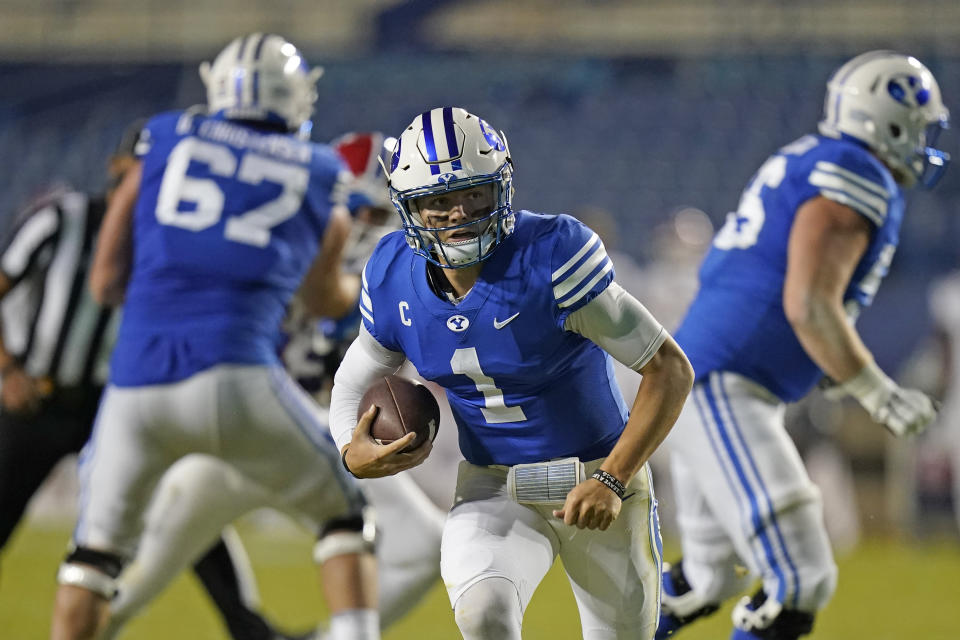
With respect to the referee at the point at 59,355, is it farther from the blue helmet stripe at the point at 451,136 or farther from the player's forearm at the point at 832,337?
the player's forearm at the point at 832,337

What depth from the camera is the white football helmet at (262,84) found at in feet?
12.9

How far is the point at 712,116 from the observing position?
13430mm

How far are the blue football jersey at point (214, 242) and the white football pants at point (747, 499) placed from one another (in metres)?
1.21

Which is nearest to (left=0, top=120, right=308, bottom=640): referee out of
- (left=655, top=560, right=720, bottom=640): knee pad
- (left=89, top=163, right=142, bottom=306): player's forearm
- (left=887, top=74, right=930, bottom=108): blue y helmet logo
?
(left=89, top=163, right=142, bottom=306): player's forearm

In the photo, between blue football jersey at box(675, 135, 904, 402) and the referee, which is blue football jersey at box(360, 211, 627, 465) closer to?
blue football jersey at box(675, 135, 904, 402)

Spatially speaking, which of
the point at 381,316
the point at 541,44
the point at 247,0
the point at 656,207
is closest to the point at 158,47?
the point at 247,0

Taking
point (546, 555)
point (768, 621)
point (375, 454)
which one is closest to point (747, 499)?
point (768, 621)

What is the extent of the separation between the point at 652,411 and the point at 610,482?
170 millimetres

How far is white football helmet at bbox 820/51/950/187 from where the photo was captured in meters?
3.80

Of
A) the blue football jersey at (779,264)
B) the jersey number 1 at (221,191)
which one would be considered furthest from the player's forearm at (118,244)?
the blue football jersey at (779,264)

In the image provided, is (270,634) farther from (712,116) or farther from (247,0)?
(247,0)

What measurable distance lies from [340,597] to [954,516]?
643cm

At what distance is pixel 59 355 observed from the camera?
14.6 feet

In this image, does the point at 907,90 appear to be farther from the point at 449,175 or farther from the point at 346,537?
the point at 346,537
